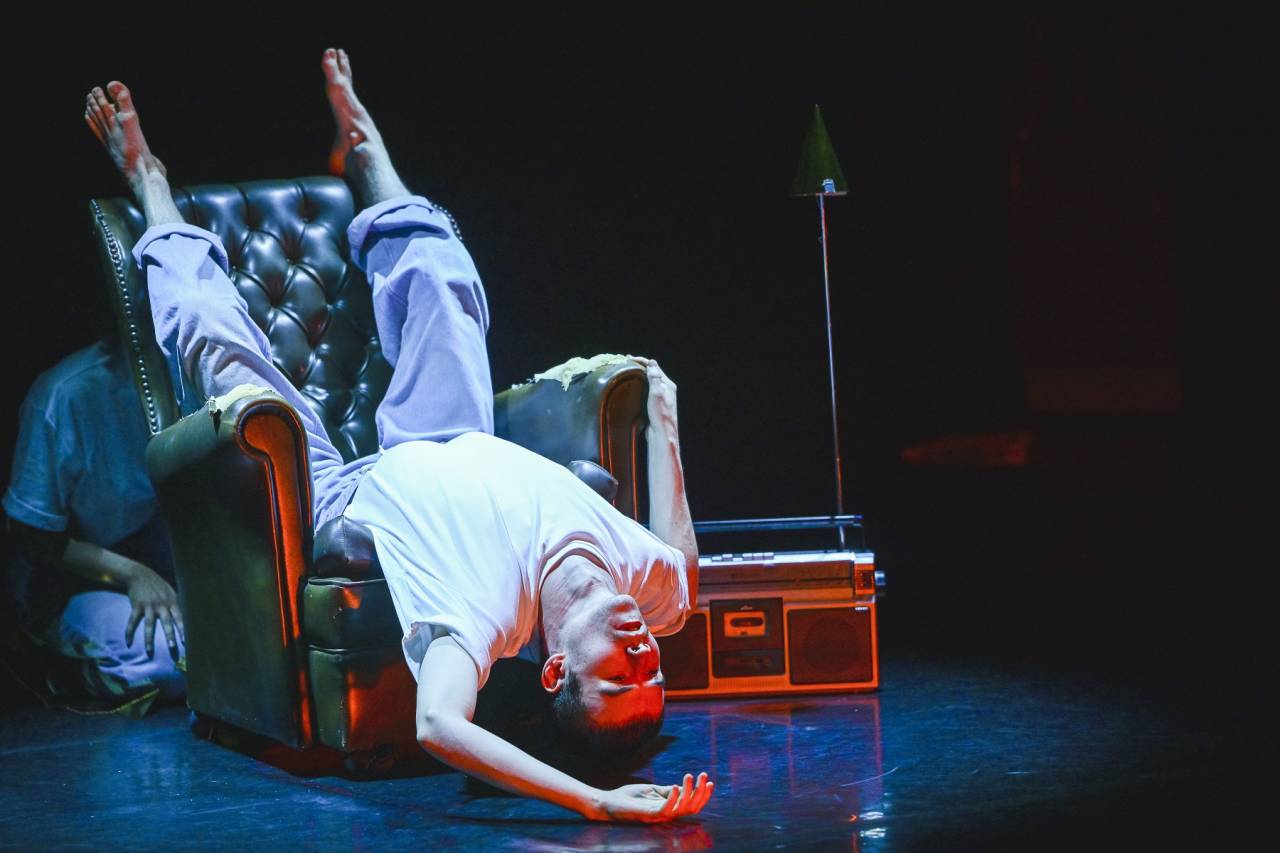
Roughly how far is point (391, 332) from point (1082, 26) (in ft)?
14.7

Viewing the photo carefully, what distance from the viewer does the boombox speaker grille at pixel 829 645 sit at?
10.2 ft

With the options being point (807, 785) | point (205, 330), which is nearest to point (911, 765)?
point (807, 785)

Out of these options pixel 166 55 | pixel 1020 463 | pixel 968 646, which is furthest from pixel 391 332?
pixel 1020 463

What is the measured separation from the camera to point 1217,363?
5734mm

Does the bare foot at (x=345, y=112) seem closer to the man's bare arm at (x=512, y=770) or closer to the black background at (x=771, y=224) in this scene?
the black background at (x=771, y=224)

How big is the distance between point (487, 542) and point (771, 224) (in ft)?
7.62

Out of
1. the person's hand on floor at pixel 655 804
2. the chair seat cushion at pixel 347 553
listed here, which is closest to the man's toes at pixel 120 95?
the chair seat cushion at pixel 347 553

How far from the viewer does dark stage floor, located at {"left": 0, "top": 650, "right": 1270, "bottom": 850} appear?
6.84ft

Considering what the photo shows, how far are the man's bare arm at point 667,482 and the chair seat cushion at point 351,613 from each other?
0.61 metres

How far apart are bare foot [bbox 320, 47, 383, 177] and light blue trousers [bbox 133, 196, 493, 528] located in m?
0.32

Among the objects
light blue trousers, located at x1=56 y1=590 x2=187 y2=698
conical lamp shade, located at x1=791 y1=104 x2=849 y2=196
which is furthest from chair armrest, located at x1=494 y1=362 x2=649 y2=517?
light blue trousers, located at x1=56 y1=590 x2=187 y2=698

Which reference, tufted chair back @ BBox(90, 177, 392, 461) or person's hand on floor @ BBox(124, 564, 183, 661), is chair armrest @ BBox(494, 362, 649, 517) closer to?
tufted chair back @ BBox(90, 177, 392, 461)

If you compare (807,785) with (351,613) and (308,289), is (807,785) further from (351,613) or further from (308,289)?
(308,289)

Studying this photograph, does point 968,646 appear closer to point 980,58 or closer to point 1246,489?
point 980,58
